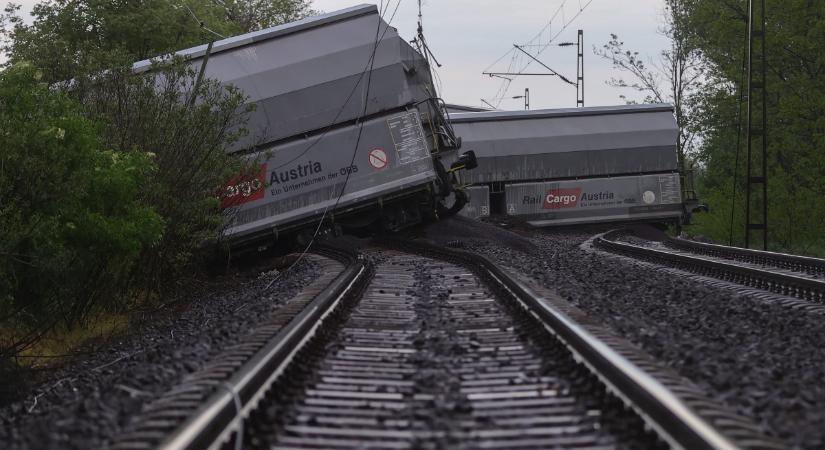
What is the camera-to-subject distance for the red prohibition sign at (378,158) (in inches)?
752

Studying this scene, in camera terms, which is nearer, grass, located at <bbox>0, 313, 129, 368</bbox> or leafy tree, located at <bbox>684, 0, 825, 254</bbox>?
grass, located at <bbox>0, 313, 129, 368</bbox>

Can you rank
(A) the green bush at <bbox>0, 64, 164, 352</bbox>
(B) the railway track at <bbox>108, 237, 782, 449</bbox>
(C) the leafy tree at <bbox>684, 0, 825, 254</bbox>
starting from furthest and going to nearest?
(C) the leafy tree at <bbox>684, 0, 825, 254</bbox> < (A) the green bush at <bbox>0, 64, 164, 352</bbox> < (B) the railway track at <bbox>108, 237, 782, 449</bbox>

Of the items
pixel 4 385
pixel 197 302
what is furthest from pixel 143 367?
pixel 197 302

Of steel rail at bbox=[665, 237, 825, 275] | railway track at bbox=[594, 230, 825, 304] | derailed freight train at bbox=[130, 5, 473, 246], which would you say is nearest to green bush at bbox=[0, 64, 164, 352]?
derailed freight train at bbox=[130, 5, 473, 246]

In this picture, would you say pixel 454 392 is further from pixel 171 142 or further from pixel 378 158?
pixel 378 158

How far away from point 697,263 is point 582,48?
39703 millimetres

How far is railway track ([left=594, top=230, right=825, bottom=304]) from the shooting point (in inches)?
411

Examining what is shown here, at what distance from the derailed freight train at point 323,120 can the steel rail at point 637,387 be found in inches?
442

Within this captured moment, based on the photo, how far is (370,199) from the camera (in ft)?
63.3

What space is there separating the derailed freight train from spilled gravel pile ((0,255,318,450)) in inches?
221

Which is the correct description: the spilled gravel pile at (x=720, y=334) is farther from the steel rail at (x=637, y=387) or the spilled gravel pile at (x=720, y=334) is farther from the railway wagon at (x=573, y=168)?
the railway wagon at (x=573, y=168)

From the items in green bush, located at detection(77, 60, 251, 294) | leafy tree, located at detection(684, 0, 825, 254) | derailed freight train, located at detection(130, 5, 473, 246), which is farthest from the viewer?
leafy tree, located at detection(684, 0, 825, 254)

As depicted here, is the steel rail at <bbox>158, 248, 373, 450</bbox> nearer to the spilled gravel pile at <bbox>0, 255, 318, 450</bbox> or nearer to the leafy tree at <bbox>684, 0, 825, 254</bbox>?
the spilled gravel pile at <bbox>0, 255, 318, 450</bbox>

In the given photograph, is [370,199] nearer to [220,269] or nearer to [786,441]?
[220,269]
